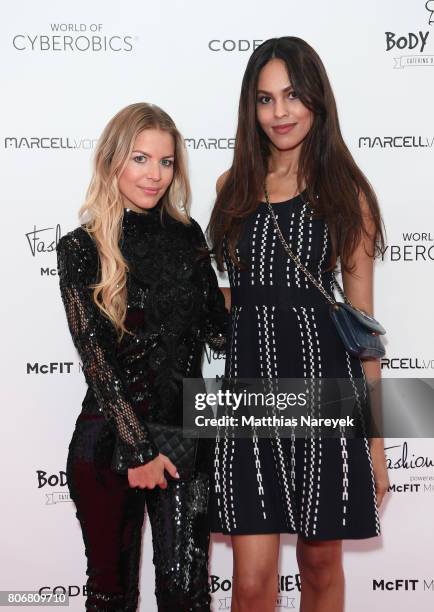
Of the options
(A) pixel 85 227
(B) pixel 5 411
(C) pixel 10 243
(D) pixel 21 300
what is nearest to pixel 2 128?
(C) pixel 10 243

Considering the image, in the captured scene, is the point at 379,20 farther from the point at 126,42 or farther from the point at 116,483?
the point at 116,483

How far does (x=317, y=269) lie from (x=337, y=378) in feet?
1.13

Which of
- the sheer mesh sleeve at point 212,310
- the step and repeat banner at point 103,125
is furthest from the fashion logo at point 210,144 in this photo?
Result: the sheer mesh sleeve at point 212,310

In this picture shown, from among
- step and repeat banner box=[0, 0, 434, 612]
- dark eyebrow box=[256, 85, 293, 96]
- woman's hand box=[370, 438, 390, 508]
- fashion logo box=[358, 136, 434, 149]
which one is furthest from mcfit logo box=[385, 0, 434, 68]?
woman's hand box=[370, 438, 390, 508]

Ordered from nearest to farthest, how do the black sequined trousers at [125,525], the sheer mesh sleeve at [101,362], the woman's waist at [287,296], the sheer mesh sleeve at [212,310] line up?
1. the sheer mesh sleeve at [101,362]
2. the black sequined trousers at [125,525]
3. the woman's waist at [287,296]
4. the sheer mesh sleeve at [212,310]

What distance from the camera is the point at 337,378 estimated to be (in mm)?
2197

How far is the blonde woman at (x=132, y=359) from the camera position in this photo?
2.06 metres

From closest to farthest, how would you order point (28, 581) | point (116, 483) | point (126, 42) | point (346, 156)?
point (116, 483) < point (346, 156) < point (126, 42) < point (28, 581)

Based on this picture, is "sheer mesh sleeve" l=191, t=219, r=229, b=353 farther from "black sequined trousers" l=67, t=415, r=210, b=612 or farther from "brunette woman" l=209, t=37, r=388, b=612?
"black sequined trousers" l=67, t=415, r=210, b=612

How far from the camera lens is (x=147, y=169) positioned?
2152 millimetres

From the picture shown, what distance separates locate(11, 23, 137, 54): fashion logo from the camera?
8.91ft

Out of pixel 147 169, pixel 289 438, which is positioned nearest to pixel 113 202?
pixel 147 169

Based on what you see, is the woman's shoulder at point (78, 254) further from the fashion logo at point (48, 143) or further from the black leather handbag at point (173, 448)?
the fashion logo at point (48, 143)

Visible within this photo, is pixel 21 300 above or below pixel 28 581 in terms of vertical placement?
above
